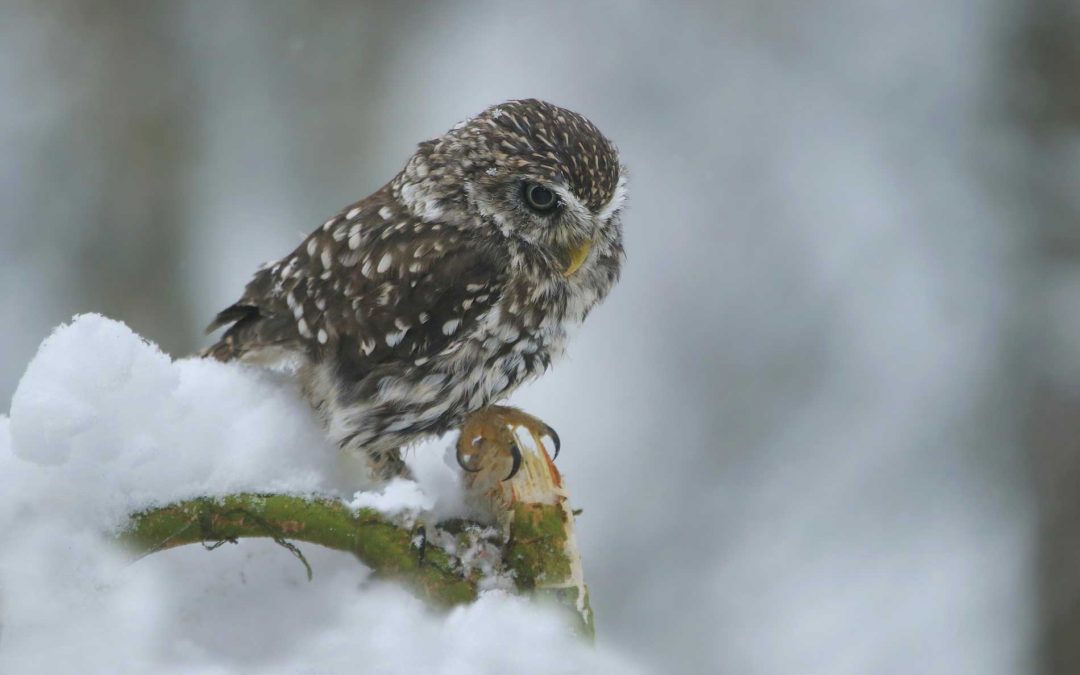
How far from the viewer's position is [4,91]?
5480 millimetres

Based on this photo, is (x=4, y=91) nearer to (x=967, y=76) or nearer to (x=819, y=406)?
(x=819, y=406)

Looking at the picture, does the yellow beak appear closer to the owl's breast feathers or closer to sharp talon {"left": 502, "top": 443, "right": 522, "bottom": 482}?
the owl's breast feathers

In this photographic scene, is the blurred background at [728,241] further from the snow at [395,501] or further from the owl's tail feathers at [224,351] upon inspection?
the snow at [395,501]

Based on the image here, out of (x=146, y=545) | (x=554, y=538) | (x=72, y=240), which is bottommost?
(x=146, y=545)

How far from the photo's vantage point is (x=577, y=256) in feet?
8.48

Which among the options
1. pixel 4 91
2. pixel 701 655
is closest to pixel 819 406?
pixel 701 655

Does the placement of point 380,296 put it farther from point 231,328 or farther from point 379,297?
point 231,328

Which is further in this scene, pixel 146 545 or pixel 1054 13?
pixel 1054 13

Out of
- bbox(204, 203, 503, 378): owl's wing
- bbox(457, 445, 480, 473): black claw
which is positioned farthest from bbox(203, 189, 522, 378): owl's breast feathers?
bbox(457, 445, 480, 473): black claw

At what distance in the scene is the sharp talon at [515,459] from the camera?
1923 mm

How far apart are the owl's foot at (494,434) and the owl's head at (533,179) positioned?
45 cm

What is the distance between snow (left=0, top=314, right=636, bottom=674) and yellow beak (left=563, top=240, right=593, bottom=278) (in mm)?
961

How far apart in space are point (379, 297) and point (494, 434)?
54cm

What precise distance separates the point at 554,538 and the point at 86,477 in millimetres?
782
